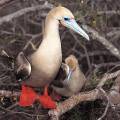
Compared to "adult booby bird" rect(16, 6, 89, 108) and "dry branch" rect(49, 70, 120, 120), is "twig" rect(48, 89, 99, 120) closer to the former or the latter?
"dry branch" rect(49, 70, 120, 120)

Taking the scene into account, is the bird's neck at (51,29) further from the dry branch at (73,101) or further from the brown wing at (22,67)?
the dry branch at (73,101)

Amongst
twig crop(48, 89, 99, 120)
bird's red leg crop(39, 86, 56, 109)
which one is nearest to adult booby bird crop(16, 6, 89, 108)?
bird's red leg crop(39, 86, 56, 109)

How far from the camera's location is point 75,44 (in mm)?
7238

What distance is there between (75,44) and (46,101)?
9.56 ft

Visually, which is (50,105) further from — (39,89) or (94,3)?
(94,3)

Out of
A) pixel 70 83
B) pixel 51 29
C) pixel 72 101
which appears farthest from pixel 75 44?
pixel 72 101

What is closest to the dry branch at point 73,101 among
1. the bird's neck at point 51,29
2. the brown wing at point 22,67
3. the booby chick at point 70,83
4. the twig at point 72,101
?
the twig at point 72,101

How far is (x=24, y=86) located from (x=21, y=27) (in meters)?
2.55

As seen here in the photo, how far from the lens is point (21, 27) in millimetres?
7059

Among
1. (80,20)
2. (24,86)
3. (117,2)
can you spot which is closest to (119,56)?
(80,20)

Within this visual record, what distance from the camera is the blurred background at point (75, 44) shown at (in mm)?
4488

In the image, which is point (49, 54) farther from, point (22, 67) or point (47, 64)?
point (22, 67)

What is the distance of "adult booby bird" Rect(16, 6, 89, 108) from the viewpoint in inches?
171

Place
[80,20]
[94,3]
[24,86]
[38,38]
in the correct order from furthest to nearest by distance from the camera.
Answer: [38,38] → [94,3] → [80,20] → [24,86]
